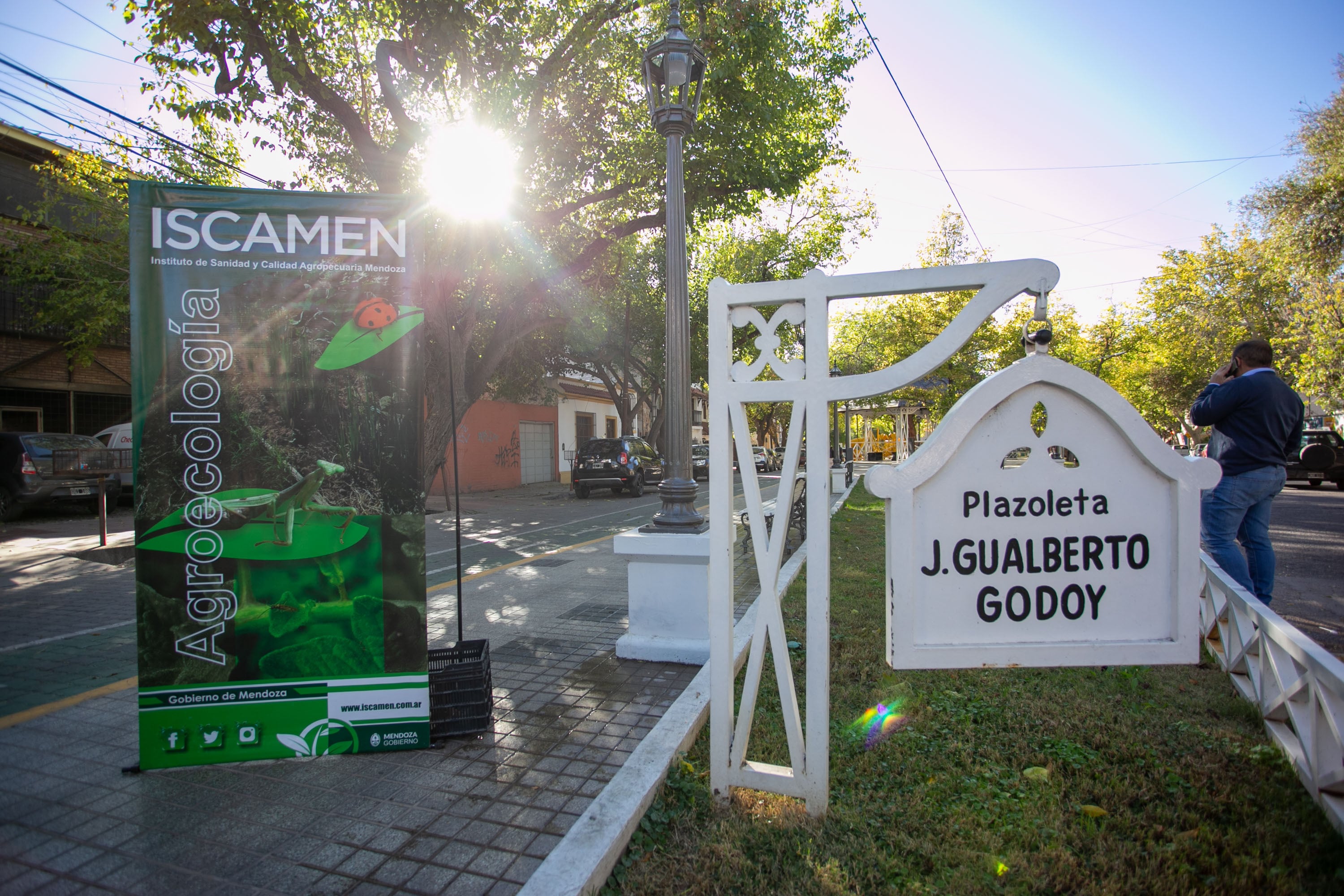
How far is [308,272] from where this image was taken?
298 cm

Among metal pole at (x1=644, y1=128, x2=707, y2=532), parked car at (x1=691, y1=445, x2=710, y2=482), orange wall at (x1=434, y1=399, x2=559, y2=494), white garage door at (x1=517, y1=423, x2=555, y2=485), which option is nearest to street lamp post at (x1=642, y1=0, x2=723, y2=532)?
metal pole at (x1=644, y1=128, x2=707, y2=532)

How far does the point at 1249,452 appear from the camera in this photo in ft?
13.7

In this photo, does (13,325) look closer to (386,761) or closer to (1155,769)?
(386,761)

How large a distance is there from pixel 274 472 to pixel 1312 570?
9.45 metres

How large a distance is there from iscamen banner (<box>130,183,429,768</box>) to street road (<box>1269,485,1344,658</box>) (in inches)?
222

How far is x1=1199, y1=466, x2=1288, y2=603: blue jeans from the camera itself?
422cm

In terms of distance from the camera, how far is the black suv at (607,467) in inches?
723

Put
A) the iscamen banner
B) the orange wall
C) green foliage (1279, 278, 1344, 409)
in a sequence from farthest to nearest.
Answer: the orange wall
green foliage (1279, 278, 1344, 409)
the iscamen banner

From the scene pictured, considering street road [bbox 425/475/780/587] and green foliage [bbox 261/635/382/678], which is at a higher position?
green foliage [bbox 261/635/382/678]

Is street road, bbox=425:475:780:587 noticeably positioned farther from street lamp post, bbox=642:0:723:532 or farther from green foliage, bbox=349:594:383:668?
green foliage, bbox=349:594:383:668

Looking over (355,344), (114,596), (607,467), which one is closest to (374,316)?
(355,344)

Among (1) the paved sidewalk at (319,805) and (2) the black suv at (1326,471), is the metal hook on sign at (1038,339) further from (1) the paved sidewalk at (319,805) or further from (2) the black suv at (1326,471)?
(2) the black suv at (1326,471)

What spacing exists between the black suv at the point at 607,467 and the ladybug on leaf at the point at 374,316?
15.3 metres

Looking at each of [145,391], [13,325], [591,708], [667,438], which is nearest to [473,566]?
[667,438]
